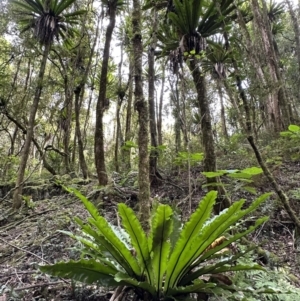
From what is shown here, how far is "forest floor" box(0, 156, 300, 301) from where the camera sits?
2.35 m

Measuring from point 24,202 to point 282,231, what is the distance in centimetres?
496

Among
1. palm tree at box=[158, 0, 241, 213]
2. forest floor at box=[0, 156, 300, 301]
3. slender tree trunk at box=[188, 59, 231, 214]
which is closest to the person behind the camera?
forest floor at box=[0, 156, 300, 301]

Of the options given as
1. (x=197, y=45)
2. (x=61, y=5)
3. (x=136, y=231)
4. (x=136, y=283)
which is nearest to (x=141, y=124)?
(x=197, y=45)

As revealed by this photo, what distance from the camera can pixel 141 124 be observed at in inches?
134

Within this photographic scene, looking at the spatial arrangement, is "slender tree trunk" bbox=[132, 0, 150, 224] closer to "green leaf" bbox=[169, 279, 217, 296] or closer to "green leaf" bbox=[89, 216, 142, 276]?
"green leaf" bbox=[89, 216, 142, 276]

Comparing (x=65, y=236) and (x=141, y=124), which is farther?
(x=65, y=236)

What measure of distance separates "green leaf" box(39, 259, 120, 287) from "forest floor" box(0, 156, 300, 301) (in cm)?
40

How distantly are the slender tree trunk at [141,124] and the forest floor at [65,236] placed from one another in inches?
19.4

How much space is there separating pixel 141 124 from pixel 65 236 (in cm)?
180

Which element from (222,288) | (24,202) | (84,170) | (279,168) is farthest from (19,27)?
(222,288)

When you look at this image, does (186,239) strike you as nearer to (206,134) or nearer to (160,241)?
A: (160,241)

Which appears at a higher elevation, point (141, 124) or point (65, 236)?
point (141, 124)

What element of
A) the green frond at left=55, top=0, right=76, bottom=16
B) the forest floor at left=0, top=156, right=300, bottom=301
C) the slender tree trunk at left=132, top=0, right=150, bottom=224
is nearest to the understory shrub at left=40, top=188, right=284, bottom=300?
the forest floor at left=0, top=156, right=300, bottom=301

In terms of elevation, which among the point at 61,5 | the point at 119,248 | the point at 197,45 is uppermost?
the point at 61,5
